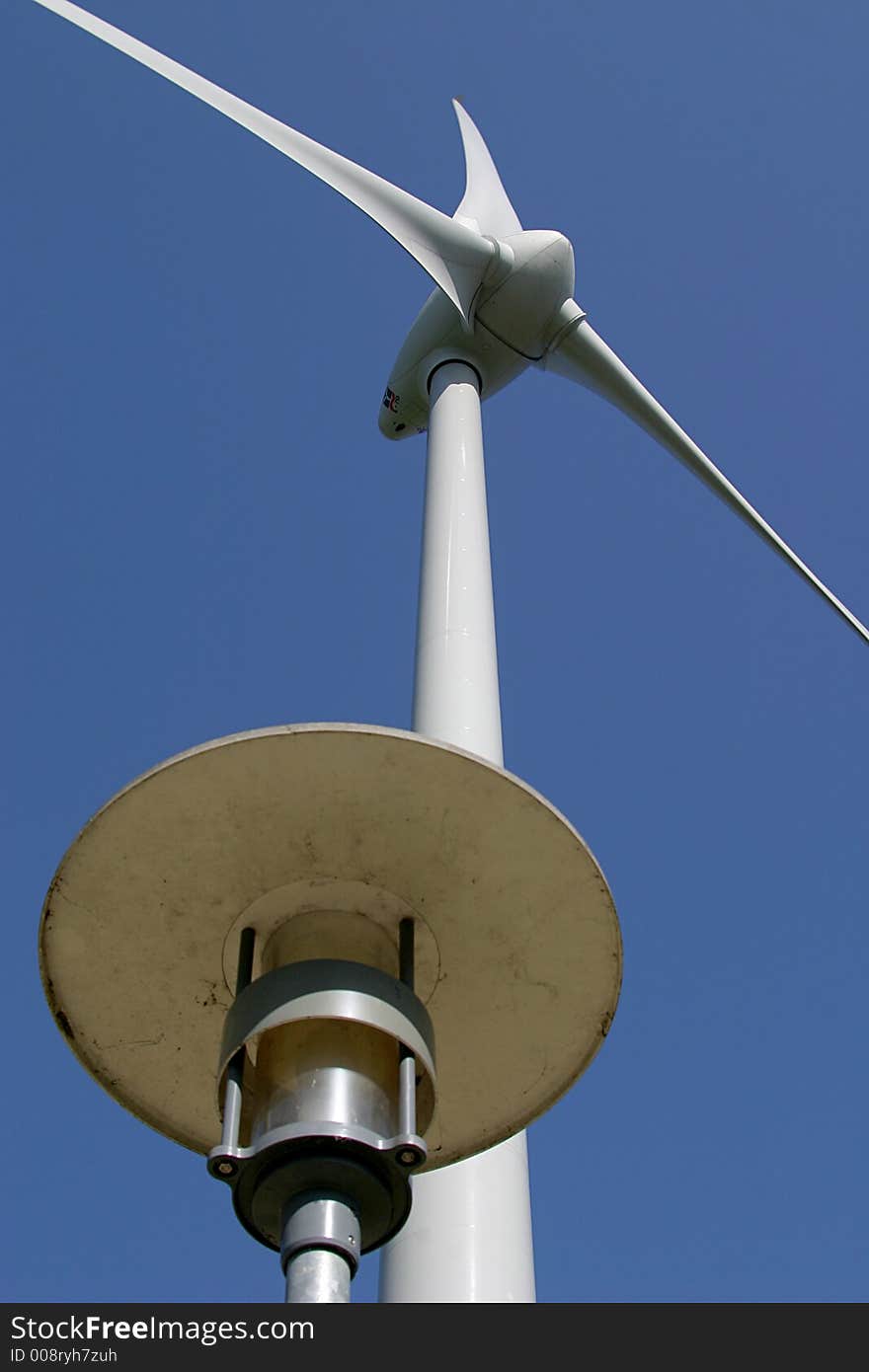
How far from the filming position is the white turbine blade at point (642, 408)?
16828 millimetres

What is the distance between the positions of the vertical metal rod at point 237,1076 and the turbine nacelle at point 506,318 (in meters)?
11.6

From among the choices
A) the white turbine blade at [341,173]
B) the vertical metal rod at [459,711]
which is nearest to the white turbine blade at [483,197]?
the white turbine blade at [341,173]

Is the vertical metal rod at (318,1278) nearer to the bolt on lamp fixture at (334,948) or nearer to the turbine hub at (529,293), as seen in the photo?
the bolt on lamp fixture at (334,948)

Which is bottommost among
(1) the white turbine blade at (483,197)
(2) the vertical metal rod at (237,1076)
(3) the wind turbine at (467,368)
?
(2) the vertical metal rod at (237,1076)

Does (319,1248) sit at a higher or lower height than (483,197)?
lower

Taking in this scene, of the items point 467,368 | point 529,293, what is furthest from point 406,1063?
point 529,293

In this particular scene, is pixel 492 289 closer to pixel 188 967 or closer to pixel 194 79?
pixel 194 79

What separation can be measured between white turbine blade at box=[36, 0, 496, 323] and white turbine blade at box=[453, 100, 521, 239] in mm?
2996

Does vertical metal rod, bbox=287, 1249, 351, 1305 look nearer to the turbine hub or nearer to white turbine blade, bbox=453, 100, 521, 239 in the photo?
the turbine hub

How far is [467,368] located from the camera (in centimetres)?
1562

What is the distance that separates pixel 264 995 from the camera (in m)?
4.74

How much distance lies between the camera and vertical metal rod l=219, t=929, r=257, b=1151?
14.2 feet

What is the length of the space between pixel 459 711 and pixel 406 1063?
15.7 feet

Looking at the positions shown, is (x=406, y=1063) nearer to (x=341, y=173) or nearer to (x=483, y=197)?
(x=341, y=173)
